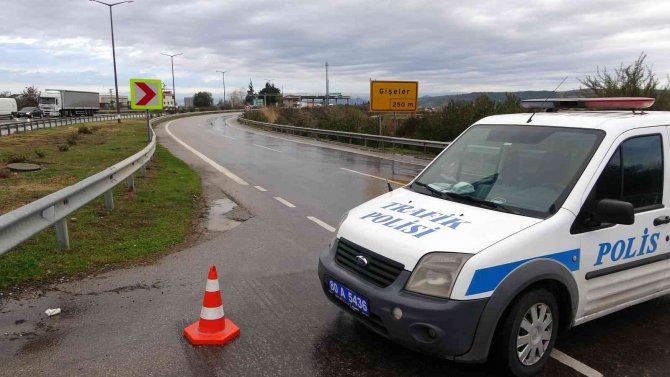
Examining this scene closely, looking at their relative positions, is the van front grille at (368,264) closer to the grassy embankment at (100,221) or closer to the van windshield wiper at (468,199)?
the van windshield wiper at (468,199)

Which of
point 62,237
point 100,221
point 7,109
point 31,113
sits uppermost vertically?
point 7,109

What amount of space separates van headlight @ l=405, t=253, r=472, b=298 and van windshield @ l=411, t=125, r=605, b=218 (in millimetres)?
760

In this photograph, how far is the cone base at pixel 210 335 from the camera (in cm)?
395

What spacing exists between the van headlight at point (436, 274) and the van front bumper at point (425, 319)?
0.04 meters

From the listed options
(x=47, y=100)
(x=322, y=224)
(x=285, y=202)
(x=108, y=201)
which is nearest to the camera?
(x=322, y=224)

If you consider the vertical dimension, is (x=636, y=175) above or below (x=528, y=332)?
above

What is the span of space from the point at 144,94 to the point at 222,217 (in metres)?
8.79

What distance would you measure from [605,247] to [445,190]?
1.27 m

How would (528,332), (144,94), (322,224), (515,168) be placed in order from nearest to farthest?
(528,332), (515,168), (322,224), (144,94)

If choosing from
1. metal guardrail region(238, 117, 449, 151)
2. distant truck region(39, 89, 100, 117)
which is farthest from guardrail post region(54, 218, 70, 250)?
distant truck region(39, 89, 100, 117)

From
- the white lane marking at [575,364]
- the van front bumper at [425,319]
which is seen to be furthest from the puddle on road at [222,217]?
the white lane marking at [575,364]

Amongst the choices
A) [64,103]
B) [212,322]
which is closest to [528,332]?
[212,322]

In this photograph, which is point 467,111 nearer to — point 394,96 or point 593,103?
point 394,96

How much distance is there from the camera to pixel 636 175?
13.0 feet
